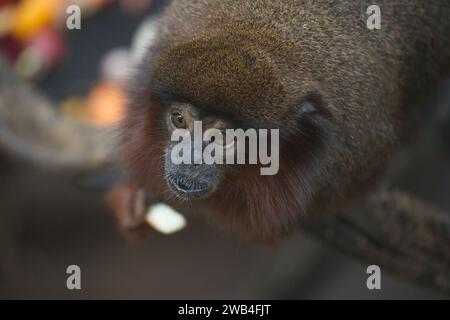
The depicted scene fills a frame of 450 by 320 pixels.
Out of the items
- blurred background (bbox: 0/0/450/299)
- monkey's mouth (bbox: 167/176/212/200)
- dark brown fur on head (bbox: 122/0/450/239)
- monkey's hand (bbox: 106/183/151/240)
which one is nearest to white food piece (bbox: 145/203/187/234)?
monkey's hand (bbox: 106/183/151/240)

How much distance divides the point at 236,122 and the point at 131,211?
39.3 inches

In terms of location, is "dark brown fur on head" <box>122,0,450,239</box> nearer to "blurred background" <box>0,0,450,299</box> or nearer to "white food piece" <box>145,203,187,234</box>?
"white food piece" <box>145,203,187,234</box>

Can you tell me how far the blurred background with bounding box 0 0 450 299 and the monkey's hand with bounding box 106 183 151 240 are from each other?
3.99 feet

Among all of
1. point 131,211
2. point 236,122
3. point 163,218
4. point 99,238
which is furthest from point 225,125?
point 99,238

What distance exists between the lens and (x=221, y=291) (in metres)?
4.73

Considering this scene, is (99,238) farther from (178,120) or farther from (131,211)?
(178,120)

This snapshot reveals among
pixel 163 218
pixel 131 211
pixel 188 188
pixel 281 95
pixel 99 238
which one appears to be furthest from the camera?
pixel 99 238

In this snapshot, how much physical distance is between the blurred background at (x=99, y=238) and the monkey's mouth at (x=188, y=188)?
196 cm

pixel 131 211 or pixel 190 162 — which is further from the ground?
pixel 131 211

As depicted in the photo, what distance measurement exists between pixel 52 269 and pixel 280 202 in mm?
2736

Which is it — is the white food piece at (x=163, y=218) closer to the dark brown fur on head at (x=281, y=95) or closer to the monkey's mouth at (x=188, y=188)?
the dark brown fur on head at (x=281, y=95)

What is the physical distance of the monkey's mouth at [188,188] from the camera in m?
2.17

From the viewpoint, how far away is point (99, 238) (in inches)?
192

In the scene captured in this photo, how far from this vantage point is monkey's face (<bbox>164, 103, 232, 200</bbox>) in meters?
2.13
